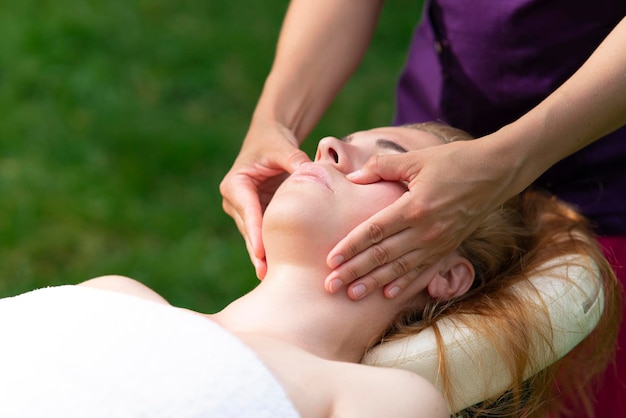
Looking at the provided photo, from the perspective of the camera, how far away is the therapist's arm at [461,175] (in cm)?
183

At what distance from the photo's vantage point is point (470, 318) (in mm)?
1970

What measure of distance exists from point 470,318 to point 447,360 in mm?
138

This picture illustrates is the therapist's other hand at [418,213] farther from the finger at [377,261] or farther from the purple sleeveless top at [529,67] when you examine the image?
the purple sleeveless top at [529,67]

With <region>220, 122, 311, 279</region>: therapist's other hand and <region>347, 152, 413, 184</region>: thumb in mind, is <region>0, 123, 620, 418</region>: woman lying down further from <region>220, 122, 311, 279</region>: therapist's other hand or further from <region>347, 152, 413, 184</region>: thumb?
<region>220, 122, 311, 279</region>: therapist's other hand

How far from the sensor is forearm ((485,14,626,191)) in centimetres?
188

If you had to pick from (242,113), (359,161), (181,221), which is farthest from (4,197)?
(359,161)

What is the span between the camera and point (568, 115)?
1.90 meters

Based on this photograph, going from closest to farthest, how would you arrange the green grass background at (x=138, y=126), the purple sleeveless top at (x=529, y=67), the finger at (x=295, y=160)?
the finger at (x=295, y=160) → the purple sleeveless top at (x=529, y=67) → the green grass background at (x=138, y=126)

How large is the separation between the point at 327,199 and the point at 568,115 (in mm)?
514

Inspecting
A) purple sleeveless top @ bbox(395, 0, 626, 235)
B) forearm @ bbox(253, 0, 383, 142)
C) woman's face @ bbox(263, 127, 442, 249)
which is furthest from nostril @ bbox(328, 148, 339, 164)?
purple sleeveless top @ bbox(395, 0, 626, 235)

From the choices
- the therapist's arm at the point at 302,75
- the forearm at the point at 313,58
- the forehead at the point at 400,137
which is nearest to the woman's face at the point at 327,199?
the forehead at the point at 400,137

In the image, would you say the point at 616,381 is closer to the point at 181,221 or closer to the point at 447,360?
the point at 447,360

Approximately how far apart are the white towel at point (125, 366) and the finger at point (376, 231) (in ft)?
1.01

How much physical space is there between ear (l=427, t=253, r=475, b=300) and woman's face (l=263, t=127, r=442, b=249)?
237mm
